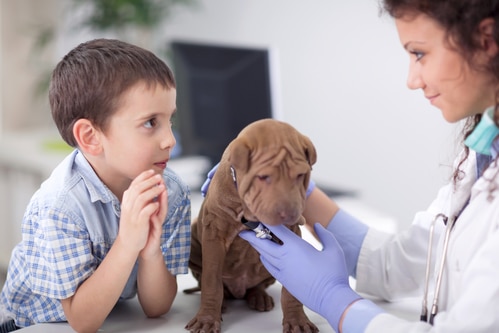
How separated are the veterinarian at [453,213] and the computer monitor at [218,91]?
4.79 feet

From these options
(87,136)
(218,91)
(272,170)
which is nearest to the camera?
(272,170)

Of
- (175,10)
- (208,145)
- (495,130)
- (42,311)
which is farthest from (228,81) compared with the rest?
(495,130)

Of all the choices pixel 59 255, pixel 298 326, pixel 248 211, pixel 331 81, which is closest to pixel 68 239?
pixel 59 255

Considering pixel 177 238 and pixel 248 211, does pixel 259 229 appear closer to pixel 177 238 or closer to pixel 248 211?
pixel 248 211

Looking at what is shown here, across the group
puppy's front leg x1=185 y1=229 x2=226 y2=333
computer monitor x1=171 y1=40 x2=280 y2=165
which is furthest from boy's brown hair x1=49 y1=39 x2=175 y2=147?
computer monitor x1=171 y1=40 x2=280 y2=165

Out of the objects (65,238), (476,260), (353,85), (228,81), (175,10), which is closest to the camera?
(476,260)

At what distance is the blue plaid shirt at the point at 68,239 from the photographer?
1.17 metres

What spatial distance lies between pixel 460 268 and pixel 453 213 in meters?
0.10

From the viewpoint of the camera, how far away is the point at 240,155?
1026 mm

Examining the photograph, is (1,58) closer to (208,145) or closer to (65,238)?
(208,145)

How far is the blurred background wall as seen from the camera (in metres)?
3.08

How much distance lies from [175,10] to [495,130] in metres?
3.07

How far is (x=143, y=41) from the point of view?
3516 millimetres

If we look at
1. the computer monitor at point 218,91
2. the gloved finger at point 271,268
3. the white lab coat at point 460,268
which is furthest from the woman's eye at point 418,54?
the computer monitor at point 218,91
